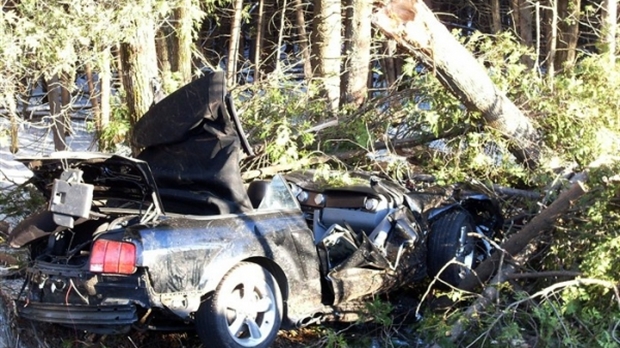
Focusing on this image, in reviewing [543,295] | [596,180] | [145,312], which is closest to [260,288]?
[145,312]

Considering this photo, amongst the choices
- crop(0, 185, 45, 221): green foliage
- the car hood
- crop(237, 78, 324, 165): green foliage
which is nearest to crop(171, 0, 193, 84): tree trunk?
crop(237, 78, 324, 165): green foliage

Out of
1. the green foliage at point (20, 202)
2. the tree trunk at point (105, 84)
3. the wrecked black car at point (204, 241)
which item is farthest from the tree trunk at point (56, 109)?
the wrecked black car at point (204, 241)

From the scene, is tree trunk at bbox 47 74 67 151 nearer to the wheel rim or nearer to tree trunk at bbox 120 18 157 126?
tree trunk at bbox 120 18 157 126

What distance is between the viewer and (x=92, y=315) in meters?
5.34

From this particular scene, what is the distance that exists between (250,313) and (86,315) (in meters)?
1.15

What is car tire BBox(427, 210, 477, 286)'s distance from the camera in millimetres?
7227

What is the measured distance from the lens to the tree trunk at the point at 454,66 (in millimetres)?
7324

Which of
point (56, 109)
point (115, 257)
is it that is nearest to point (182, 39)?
point (56, 109)

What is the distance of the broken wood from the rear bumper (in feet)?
9.58

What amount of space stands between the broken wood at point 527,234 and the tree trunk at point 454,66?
1.79m

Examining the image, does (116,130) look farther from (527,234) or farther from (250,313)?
(527,234)

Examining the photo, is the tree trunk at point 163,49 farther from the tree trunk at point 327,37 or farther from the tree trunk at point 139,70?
the tree trunk at point 327,37

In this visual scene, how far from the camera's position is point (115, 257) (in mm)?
→ 5328

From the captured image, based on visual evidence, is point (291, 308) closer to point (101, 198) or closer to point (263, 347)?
point (263, 347)
